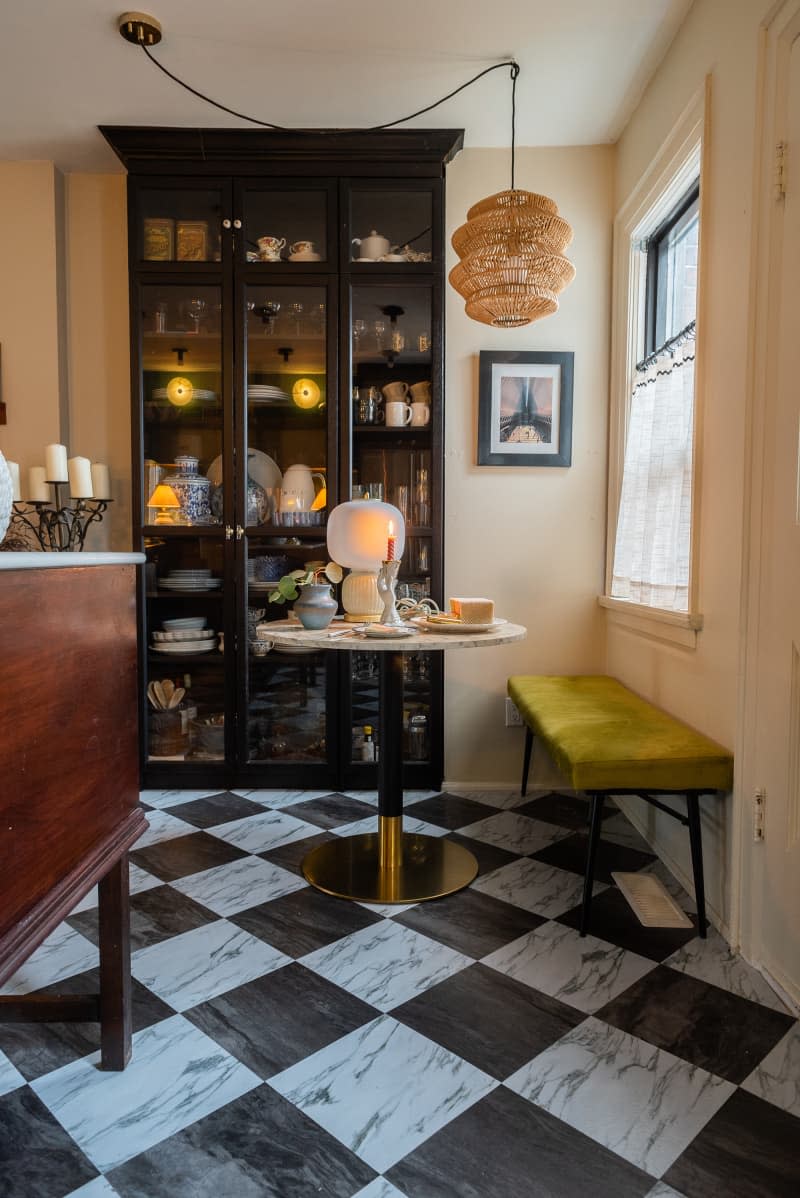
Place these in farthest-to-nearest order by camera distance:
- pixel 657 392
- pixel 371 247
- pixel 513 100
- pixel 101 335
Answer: pixel 101 335 → pixel 371 247 → pixel 513 100 → pixel 657 392

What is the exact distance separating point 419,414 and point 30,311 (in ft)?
5.47

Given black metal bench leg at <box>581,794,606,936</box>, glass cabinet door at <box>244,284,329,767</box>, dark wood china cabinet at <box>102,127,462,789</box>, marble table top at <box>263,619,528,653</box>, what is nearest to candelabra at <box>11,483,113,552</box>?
dark wood china cabinet at <box>102,127,462,789</box>

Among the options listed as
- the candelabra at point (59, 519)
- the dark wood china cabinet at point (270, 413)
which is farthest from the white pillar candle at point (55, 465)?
the dark wood china cabinet at point (270, 413)

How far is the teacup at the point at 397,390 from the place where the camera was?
2.90 meters

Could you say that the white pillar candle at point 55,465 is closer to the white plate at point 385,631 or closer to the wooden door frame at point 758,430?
the white plate at point 385,631

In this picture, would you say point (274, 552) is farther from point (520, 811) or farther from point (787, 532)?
point (787, 532)

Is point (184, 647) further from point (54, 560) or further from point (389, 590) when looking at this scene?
point (54, 560)

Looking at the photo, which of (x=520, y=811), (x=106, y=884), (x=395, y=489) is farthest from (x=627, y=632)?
(x=106, y=884)

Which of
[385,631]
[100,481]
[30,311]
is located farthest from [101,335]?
[385,631]

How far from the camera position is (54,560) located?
3.16 ft

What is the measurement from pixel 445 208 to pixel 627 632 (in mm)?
1819

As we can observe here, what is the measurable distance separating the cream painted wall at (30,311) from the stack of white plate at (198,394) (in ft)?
1.49

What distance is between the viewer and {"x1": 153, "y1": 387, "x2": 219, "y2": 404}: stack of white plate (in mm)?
2906

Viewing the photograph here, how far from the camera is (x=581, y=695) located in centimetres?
253
